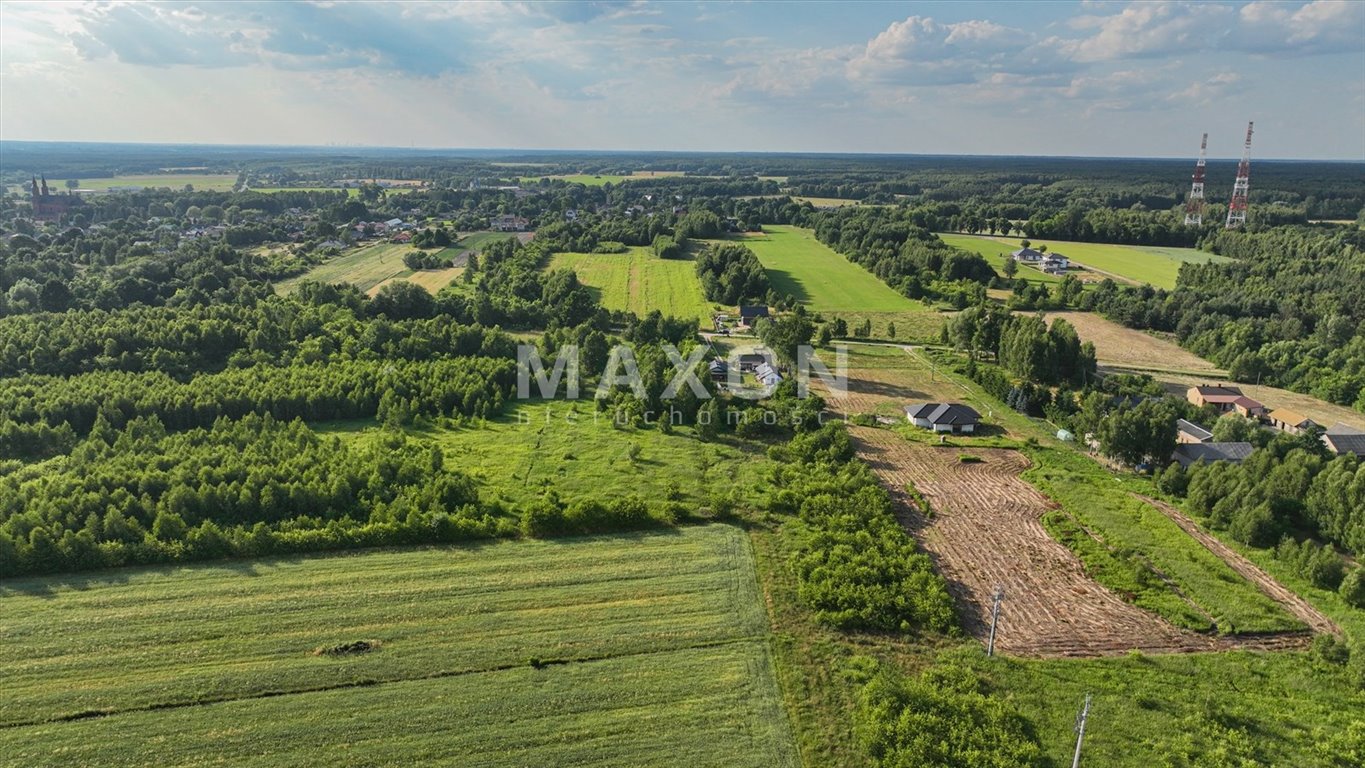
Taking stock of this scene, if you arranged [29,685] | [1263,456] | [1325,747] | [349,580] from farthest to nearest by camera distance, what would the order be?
1. [1263,456]
2. [349,580]
3. [29,685]
4. [1325,747]

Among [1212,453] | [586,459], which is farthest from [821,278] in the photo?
[586,459]

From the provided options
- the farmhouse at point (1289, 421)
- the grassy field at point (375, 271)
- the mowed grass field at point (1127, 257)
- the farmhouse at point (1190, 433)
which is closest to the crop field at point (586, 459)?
the farmhouse at point (1190, 433)

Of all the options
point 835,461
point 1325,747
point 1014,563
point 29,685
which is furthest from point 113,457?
point 1325,747

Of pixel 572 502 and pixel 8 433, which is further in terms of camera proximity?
pixel 8 433

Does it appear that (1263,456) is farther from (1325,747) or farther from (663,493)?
(663,493)

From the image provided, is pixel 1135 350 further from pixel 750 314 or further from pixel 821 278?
pixel 821 278

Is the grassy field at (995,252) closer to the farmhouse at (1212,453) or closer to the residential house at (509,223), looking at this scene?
the farmhouse at (1212,453)

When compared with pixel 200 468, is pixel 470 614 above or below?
below
